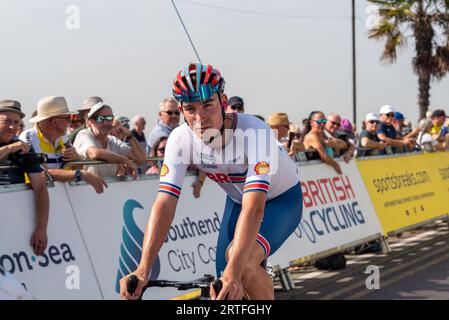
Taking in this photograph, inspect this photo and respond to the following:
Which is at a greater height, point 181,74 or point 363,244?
point 181,74

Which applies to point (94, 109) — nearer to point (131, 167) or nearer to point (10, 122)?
point (131, 167)

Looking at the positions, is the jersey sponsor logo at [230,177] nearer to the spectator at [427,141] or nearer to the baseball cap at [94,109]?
the baseball cap at [94,109]

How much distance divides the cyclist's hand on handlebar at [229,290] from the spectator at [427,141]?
11595 millimetres

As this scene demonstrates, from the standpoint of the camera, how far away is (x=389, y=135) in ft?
43.2

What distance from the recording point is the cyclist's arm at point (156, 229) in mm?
3603

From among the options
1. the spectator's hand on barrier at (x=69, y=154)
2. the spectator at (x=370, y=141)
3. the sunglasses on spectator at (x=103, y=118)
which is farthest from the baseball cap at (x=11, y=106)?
the spectator at (x=370, y=141)

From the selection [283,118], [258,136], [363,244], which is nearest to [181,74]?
[258,136]

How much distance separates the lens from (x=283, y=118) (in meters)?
10.1

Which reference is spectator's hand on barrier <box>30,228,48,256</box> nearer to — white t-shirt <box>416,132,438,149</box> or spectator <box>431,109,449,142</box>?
white t-shirt <box>416,132,438,149</box>

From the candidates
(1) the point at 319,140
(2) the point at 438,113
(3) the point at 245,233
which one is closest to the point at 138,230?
(3) the point at 245,233

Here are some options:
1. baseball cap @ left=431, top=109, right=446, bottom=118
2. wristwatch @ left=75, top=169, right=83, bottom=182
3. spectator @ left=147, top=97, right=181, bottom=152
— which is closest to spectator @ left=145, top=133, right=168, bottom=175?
spectator @ left=147, top=97, right=181, bottom=152

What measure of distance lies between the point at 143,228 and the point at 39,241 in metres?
1.41

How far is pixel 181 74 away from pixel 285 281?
5.28 metres
